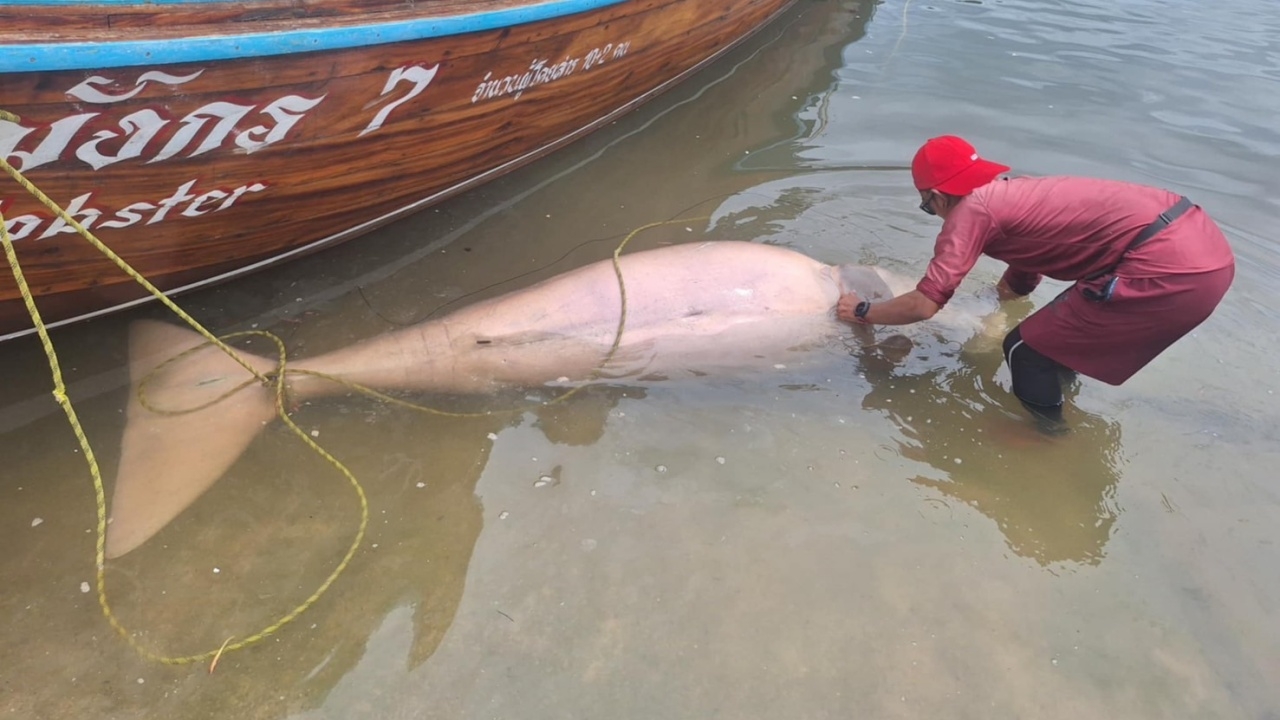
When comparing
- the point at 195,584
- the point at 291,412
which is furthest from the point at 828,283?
the point at 195,584

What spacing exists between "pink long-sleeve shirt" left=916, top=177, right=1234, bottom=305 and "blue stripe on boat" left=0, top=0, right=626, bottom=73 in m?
2.47

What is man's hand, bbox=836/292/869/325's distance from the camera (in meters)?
3.90

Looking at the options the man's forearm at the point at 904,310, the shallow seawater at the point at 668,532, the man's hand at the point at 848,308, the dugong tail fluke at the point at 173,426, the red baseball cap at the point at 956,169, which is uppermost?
the red baseball cap at the point at 956,169

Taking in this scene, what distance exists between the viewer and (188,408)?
3.32 metres

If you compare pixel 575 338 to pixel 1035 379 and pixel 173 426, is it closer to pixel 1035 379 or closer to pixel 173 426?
pixel 173 426

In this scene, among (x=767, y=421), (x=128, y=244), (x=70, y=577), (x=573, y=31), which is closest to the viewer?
(x=70, y=577)

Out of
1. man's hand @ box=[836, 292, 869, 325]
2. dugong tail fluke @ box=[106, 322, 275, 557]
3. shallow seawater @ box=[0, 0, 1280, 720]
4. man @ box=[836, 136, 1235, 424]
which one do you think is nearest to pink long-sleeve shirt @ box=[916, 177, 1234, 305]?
man @ box=[836, 136, 1235, 424]

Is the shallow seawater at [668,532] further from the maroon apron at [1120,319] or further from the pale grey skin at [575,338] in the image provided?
the maroon apron at [1120,319]

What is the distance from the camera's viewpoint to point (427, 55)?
3.77 m

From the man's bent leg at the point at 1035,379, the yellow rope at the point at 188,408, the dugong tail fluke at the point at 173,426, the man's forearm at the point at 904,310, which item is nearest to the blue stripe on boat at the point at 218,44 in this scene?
the yellow rope at the point at 188,408

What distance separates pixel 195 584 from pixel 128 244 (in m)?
1.61

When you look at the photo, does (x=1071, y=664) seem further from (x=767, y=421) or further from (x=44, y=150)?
(x=44, y=150)

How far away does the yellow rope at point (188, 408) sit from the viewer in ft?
8.08

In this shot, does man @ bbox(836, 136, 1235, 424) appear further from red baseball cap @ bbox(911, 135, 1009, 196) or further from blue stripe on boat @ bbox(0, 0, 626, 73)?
blue stripe on boat @ bbox(0, 0, 626, 73)
